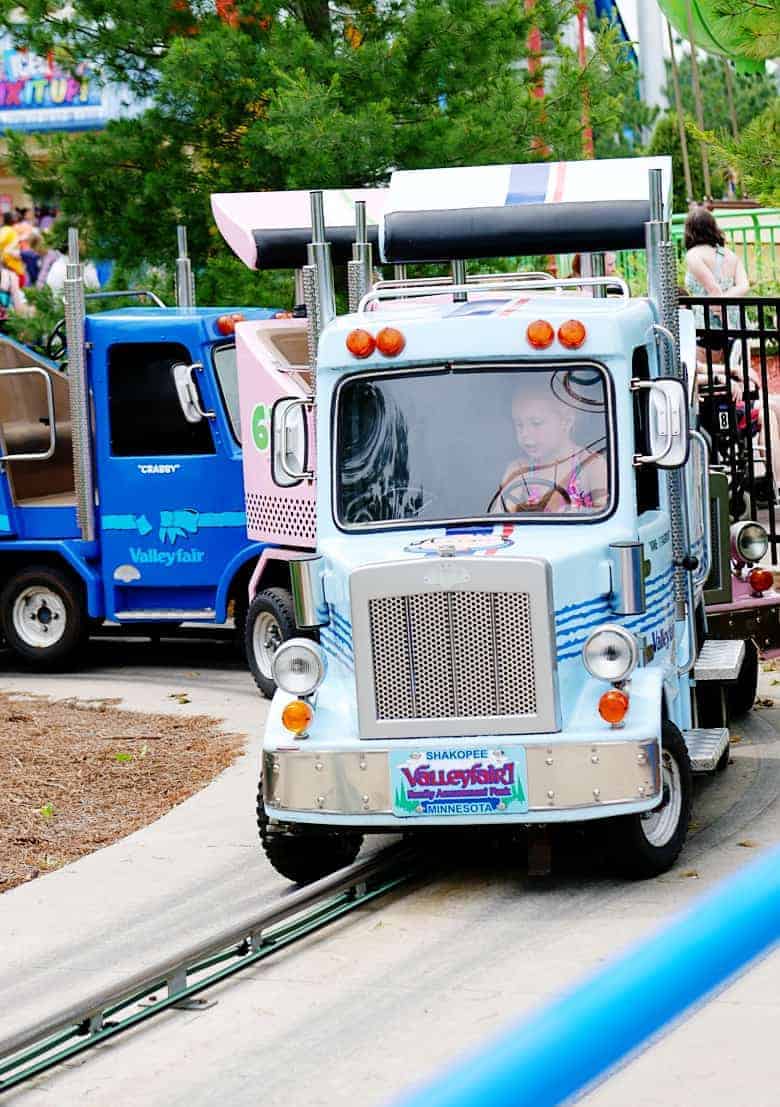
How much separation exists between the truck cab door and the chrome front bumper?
20.4 feet

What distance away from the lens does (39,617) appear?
1495cm

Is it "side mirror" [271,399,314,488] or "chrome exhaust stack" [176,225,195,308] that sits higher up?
"chrome exhaust stack" [176,225,195,308]

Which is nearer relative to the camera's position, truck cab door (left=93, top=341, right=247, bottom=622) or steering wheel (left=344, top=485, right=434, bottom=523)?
steering wheel (left=344, top=485, right=434, bottom=523)

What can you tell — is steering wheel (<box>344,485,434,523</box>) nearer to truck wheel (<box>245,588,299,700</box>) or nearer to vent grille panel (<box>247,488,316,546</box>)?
vent grille panel (<box>247,488,316,546</box>)

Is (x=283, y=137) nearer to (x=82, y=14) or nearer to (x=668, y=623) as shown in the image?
(x=82, y=14)

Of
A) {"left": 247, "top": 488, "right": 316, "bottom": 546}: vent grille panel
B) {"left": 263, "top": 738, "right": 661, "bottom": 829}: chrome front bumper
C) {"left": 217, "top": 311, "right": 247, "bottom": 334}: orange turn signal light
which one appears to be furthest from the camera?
{"left": 217, "top": 311, "right": 247, "bottom": 334}: orange turn signal light

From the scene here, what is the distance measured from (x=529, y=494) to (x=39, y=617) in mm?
7598

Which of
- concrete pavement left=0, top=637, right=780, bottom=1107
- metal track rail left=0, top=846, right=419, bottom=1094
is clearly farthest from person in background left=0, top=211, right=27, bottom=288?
metal track rail left=0, top=846, right=419, bottom=1094

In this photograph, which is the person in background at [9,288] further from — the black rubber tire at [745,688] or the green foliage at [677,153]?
the black rubber tire at [745,688]

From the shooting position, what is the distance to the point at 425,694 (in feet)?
25.3

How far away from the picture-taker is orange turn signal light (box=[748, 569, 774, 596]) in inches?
432

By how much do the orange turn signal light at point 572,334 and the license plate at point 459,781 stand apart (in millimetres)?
1767

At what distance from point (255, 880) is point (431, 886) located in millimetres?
874

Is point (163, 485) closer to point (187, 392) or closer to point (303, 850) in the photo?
point (187, 392)
